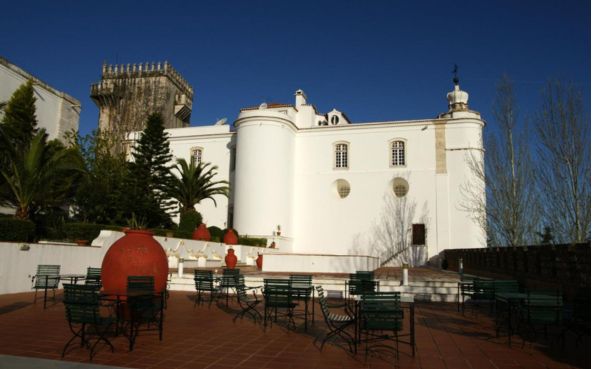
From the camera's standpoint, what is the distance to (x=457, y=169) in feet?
98.4

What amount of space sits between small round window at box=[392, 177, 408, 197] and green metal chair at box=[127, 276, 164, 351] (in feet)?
83.5

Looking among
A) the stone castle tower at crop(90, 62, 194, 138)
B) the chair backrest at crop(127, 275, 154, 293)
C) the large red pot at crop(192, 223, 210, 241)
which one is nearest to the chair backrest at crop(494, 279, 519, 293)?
the chair backrest at crop(127, 275, 154, 293)

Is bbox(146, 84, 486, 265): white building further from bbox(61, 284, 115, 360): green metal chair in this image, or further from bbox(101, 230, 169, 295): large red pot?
bbox(61, 284, 115, 360): green metal chair

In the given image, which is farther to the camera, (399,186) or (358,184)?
(358,184)

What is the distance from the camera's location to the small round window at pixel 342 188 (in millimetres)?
32562

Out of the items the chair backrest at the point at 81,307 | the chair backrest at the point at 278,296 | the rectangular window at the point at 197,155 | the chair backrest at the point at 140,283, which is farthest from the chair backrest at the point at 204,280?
the rectangular window at the point at 197,155

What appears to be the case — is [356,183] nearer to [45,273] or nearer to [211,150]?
[211,150]

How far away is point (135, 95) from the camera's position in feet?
152

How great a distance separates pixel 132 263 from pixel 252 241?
67.9 feet

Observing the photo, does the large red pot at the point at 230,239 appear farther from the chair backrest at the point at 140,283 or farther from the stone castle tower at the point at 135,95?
the stone castle tower at the point at 135,95

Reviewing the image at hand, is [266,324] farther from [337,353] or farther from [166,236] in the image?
[166,236]

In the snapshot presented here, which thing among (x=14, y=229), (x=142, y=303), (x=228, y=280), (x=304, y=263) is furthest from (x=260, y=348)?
(x=304, y=263)

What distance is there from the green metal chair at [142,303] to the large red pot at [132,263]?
0.24 metres

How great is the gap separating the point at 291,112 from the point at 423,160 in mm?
10637
